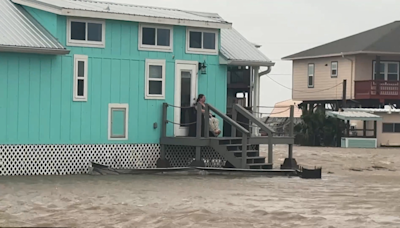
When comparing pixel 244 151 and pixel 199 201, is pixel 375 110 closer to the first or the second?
pixel 244 151

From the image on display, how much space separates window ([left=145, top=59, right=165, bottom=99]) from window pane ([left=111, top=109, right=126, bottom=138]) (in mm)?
930

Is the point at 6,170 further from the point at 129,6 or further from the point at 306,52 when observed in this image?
the point at 306,52

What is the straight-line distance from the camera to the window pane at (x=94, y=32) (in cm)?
2328

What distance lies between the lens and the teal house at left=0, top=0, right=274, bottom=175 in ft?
72.6

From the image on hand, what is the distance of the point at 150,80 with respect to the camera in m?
24.3

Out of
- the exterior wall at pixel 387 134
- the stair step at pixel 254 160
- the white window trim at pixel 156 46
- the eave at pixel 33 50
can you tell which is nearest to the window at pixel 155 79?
the white window trim at pixel 156 46

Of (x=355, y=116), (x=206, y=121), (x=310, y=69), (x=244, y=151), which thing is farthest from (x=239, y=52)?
(x=310, y=69)

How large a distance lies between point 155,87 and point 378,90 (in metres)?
23.2

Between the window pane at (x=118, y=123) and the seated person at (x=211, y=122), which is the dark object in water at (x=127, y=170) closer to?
the window pane at (x=118, y=123)

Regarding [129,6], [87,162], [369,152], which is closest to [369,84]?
[369,152]

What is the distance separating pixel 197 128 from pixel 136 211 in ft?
27.9

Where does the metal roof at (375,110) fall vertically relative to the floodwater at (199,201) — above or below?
above

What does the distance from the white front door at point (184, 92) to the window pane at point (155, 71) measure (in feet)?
1.73

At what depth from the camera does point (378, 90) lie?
4494 cm
